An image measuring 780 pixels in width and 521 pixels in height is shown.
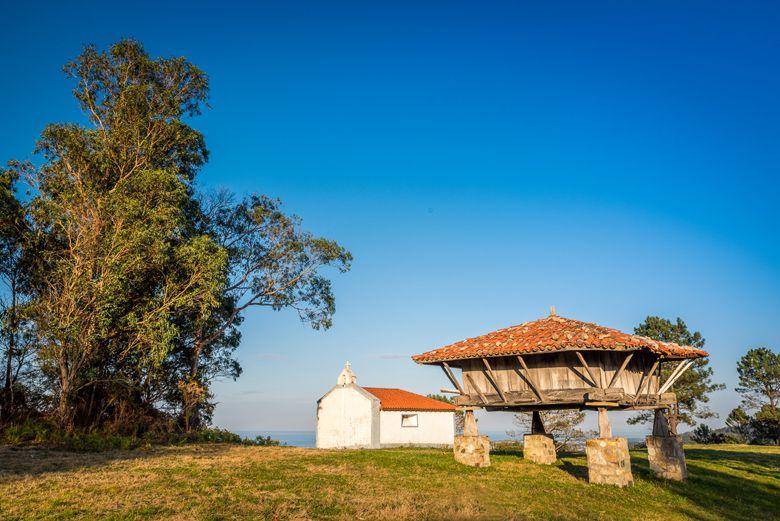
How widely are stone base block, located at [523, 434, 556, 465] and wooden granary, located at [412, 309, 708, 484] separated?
2337mm

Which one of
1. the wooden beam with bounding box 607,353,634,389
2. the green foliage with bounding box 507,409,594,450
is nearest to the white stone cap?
the green foliage with bounding box 507,409,594,450

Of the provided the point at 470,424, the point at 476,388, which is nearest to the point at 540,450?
the point at 470,424

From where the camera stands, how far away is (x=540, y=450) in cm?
2030

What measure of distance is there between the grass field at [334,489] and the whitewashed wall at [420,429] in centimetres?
2509

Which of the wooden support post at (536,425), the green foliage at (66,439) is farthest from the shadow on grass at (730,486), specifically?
the green foliage at (66,439)

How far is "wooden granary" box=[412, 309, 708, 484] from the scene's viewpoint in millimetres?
16375

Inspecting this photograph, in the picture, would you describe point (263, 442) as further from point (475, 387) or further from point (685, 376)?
point (685, 376)

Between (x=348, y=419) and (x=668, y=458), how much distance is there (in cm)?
2998

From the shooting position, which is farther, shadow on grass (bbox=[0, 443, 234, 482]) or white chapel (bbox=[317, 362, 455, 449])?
white chapel (bbox=[317, 362, 455, 449])

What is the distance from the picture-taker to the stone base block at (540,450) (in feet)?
66.4

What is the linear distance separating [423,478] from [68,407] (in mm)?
16684

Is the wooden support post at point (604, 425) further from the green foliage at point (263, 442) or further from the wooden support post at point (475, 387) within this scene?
the green foliage at point (263, 442)

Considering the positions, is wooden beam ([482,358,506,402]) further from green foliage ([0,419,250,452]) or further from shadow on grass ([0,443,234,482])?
green foliage ([0,419,250,452])

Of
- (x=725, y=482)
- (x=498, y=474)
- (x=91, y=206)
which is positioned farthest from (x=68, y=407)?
(x=725, y=482)
